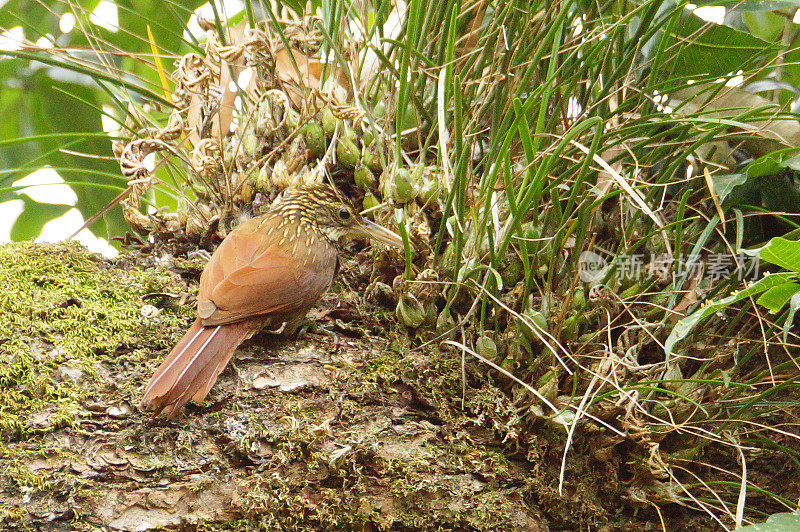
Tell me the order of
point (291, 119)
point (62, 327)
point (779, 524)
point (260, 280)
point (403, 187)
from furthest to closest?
point (291, 119)
point (260, 280)
point (403, 187)
point (62, 327)
point (779, 524)

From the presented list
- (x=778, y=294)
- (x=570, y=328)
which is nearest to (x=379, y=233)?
(x=570, y=328)

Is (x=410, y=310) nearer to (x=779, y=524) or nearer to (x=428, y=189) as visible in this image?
(x=428, y=189)

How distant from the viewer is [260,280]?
62.7 inches

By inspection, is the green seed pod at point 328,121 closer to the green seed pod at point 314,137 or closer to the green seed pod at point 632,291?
the green seed pod at point 314,137

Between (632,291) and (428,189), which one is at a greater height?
(428,189)

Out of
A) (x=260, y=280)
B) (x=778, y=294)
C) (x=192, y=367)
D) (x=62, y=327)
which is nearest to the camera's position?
(x=778, y=294)

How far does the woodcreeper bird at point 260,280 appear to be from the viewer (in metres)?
1.25

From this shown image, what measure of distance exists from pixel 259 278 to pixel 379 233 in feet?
1.05

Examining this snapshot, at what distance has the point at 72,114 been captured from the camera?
7.82 ft

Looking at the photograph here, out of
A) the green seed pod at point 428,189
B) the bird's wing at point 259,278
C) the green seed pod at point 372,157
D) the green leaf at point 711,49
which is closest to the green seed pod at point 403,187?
the green seed pod at point 428,189

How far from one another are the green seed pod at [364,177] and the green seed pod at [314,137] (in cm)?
12

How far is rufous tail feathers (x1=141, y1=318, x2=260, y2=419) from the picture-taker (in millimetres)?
1208

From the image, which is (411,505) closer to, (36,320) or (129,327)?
(129,327)

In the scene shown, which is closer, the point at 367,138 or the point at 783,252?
the point at 783,252
